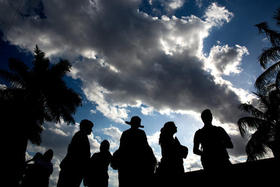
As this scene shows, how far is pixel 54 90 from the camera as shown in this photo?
45.2ft

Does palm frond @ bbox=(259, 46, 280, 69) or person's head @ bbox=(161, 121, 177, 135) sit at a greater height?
palm frond @ bbox=(259, 46, 280, 69)

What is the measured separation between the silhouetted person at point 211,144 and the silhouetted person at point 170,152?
305 millimetres

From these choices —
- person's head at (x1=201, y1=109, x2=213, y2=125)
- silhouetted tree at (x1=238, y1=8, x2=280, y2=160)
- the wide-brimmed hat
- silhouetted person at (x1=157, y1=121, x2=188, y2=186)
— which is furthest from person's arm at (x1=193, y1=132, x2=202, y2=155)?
silhouetted tree at (x1=238, y1=8, x2=280, y2=160)

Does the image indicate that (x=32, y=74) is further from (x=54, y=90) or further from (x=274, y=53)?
(x=274, y=53)

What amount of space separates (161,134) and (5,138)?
1305cm

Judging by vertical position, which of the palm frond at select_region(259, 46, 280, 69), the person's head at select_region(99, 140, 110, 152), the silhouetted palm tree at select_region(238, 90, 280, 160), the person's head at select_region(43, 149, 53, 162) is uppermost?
the palm frond at select_region(259, 46, 280, 69)

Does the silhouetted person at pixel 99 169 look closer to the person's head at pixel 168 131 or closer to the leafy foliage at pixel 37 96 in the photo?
Result: the person's head at pixel 168 131

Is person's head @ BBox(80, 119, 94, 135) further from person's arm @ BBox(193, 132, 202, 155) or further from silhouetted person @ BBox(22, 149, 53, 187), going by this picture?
silhouetted person @ BBox(22, 149, 53, 187)

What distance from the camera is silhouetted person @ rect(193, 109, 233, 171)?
2610 mm

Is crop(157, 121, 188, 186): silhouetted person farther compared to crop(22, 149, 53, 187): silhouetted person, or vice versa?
crop(22, 149, 53, 187): silhouetted person

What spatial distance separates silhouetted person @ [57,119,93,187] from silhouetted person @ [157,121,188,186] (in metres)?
1.55

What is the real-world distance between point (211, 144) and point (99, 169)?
2715 mm

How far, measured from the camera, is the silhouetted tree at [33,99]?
38.4 feet

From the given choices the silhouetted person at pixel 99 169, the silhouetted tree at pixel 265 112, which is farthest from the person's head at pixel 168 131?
the silhouetted tree at pixel 265 112
